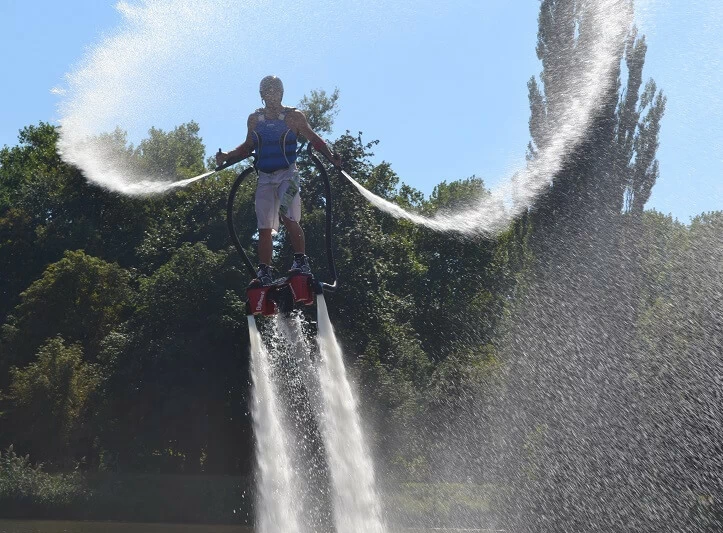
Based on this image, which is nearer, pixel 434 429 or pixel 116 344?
pixel 434 429

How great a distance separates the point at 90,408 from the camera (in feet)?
128

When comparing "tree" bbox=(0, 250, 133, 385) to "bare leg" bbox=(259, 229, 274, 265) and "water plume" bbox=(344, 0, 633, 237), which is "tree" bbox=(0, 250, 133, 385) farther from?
"bare leg" bbox=(259, 229, 274, 265)

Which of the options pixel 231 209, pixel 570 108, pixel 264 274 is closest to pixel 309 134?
pixel 231 209

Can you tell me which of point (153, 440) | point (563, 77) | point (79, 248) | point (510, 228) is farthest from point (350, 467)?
point (79, 248)

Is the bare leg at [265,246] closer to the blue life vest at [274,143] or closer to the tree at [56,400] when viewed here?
the blue life vest at [274,143]

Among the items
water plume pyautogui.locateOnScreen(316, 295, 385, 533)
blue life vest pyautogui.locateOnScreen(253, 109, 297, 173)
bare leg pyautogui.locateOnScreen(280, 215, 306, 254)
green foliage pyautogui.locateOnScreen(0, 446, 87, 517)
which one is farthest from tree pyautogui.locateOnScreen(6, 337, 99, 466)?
blue life vest pyautogui.locateOnScreen(253, 109, 297, 173)

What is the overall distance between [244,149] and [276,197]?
0.74m

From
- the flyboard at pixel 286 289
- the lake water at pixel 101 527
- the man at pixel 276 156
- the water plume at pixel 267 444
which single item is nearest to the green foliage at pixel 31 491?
the lake water at pixel 101 527

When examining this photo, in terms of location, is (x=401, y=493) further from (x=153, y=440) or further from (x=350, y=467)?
(x=350, y=467)

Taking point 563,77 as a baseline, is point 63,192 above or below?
above

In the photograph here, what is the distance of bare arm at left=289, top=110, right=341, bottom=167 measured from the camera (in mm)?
12641

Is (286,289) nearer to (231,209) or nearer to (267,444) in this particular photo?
(231,209)

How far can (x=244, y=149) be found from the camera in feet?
42.7

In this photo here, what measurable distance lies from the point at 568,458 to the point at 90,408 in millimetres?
19255
